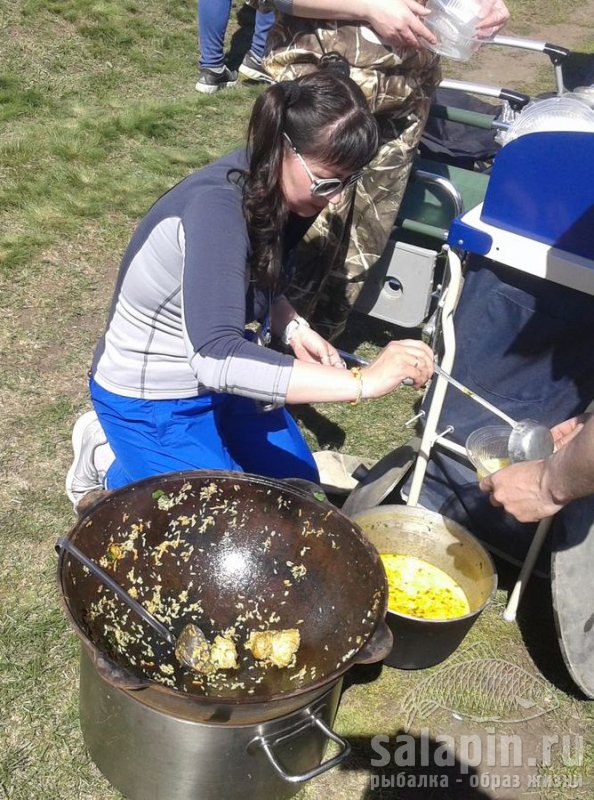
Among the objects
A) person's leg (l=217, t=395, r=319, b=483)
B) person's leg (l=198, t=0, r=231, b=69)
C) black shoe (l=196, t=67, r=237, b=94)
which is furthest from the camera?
black shoe (l=196, t=67, r=237, b=94)

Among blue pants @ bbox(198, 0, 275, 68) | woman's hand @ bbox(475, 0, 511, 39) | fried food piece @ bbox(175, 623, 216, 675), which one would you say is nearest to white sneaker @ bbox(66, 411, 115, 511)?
fried food piece @ bbox(175, 623, 216, 675)

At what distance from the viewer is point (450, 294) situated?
255 centimetres

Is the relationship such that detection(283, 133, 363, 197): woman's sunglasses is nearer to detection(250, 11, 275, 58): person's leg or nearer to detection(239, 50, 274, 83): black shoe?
detection(250, 11, 275, 58): person's leg

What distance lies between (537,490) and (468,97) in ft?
8.40

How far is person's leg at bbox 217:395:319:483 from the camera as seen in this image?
112 inches

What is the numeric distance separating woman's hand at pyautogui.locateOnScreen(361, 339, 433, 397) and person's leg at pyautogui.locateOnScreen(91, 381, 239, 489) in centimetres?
71

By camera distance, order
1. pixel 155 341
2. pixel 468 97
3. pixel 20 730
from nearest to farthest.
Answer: pixel 20 730 < pixel 155 341 < pixel 468 97

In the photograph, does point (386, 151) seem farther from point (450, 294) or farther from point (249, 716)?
point (249, 716)

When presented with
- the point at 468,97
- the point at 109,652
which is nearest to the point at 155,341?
the point at 109,652

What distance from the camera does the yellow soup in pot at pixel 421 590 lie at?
2.61 meters

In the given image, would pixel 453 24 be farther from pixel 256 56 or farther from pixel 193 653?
pixel 256 56

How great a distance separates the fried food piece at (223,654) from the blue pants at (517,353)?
44.7 inches

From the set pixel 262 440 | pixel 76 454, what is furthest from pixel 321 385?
pixel 76 454

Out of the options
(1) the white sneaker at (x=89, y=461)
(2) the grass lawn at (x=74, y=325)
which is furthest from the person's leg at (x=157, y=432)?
(2) the grass lawn at (x=74, y=325)
